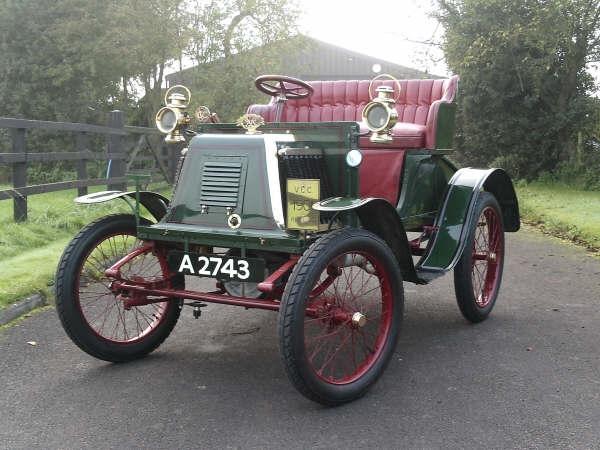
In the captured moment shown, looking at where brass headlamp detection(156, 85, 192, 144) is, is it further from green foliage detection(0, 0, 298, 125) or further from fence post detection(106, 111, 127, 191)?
green foliage detection(0, 0, 298, 125)

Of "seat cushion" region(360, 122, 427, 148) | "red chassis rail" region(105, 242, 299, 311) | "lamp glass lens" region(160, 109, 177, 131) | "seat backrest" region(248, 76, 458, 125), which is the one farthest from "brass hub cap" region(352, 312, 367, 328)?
"seat backrest" region(248, 76, 458, 125)

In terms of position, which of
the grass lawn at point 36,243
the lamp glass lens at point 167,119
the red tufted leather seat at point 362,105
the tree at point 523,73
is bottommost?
the grass lawn at point 36,243

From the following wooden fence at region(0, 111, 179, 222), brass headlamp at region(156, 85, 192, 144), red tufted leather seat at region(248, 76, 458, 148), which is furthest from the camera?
wooden fence at region(0, 111, 179, 222)

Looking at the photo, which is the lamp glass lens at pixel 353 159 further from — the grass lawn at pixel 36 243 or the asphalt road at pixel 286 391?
the grass lawn at pixel 36 243

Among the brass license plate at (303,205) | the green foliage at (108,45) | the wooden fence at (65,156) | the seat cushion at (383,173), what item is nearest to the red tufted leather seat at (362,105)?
the seat cushion at (383,173)

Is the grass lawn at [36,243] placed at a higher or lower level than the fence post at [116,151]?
lower

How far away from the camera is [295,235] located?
357cm

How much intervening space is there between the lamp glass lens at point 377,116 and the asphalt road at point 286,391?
1.43m

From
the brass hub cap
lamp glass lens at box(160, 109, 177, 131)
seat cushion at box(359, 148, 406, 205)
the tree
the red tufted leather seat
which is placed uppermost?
the tree

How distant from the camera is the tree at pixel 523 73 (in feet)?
45.8

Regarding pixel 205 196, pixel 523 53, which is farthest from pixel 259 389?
pixel 523 53

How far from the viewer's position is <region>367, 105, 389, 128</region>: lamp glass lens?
3793 millimetres

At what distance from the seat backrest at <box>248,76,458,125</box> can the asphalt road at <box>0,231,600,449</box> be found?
5.57 ft

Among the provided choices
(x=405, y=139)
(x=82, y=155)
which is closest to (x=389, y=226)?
(x=405, y=139)
